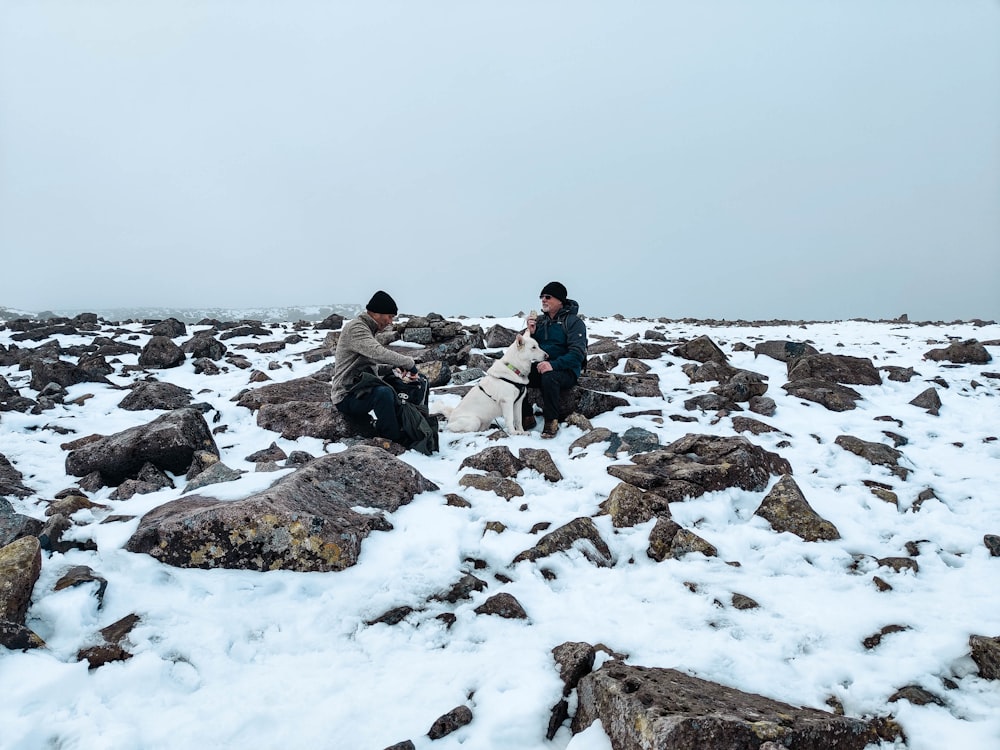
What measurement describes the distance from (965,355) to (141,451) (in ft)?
50.2

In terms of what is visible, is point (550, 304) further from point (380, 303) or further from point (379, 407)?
point (379, 407)

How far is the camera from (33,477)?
19.0 ft

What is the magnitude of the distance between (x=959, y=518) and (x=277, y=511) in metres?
6.37

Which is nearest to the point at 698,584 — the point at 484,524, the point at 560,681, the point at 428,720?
the point at 560,681

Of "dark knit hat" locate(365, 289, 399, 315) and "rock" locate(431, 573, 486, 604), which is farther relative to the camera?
"dark knit hat" locate(365, 289, 399, 315)

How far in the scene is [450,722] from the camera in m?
2.74

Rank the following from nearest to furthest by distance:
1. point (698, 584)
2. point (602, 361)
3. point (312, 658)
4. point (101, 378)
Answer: point (312, 658) < point (698, 584) < point (101, 378) < point (602, 361)

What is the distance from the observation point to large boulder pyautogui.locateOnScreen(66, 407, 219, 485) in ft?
19.4

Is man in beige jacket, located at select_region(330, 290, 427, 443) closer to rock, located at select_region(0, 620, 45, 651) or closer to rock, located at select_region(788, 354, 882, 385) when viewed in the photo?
rock, located at select_region(0, 620, 45, 651)

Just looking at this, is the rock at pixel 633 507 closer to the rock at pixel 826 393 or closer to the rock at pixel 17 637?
the rock at pixel 17 637

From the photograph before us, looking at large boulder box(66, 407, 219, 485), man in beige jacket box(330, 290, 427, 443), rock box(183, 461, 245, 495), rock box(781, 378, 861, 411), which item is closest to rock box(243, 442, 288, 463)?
large boulder box(66, 407, 219, 485)

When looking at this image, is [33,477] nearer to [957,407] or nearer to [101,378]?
[101,378]

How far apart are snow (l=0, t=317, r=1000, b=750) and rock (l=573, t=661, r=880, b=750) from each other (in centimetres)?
20

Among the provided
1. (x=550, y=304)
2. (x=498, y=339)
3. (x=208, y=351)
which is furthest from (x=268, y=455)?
(x=498, y=339)
